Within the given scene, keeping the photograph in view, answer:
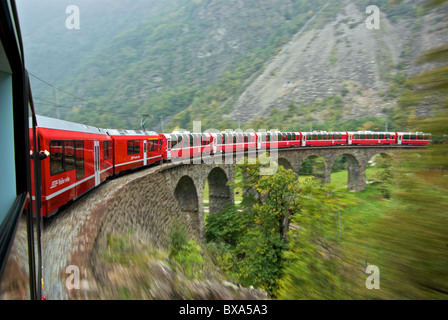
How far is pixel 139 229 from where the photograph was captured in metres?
7.24

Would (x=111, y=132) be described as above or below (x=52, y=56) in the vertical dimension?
below

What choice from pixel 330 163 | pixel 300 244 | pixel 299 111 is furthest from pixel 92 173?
pixel 299 111

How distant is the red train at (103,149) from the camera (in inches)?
261

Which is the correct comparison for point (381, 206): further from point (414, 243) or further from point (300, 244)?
point (300, 244)

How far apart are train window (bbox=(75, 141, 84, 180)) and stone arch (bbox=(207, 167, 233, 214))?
17822 millimetres

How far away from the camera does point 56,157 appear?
700 centimetres

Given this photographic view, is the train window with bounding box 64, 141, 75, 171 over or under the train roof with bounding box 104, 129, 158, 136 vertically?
under

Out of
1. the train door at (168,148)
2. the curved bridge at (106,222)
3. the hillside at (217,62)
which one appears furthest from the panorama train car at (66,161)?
the hillside at (217,62)

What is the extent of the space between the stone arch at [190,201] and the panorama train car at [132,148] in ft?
11.7

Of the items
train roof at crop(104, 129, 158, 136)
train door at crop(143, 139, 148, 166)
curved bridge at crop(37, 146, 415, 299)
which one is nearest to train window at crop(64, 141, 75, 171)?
curved bridge at crop(37, 146, 415, 299)

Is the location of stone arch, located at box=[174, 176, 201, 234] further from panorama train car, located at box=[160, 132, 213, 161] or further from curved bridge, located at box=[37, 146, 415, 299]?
panorama train car, located at box=[160, 132, 213, 161]

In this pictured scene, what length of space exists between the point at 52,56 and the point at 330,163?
7308 cm

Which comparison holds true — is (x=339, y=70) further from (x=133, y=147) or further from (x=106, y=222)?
(x=106, y=222)

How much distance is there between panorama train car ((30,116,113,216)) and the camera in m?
6.47
